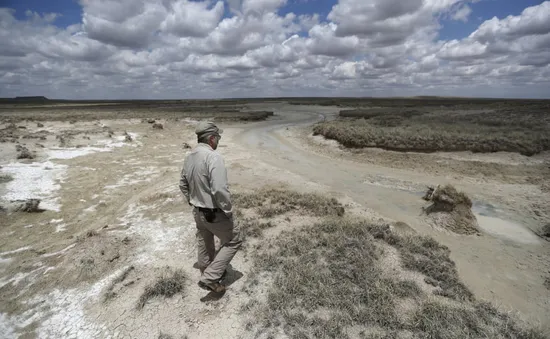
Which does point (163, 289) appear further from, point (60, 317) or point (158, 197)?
point (158, 197)

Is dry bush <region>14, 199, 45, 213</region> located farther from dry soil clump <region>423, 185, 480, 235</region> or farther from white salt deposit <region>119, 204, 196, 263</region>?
dry soil clump <region>423, 185, 480, 235</region>

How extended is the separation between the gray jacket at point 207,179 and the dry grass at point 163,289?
1658mm

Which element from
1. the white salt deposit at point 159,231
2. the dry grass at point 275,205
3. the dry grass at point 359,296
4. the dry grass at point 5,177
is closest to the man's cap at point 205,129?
the dry grass at point 359,296

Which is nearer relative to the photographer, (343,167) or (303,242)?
(303,242)

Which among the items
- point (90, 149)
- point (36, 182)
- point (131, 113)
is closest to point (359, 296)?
point (36, 182)

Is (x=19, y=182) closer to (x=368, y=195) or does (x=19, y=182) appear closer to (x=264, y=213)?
(x=264, y=213)

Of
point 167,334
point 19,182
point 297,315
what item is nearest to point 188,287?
point 167,334

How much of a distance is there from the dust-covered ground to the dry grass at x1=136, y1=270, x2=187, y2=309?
0.10ft

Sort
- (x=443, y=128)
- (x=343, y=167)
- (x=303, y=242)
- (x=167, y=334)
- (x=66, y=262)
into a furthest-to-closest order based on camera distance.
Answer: (x=443, y=128), (x=343, y=167), (x=303, y=242), (x=66, y=262), (x=167, y=334)

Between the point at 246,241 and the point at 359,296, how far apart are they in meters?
2.87

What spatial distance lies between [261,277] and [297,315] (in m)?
1.21

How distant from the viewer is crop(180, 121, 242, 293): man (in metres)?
4.04

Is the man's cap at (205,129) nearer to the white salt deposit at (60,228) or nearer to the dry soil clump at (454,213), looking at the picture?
the white salt deposit at (60,228)

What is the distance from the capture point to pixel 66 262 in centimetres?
578
